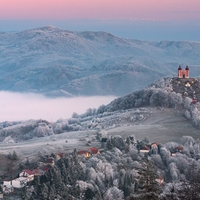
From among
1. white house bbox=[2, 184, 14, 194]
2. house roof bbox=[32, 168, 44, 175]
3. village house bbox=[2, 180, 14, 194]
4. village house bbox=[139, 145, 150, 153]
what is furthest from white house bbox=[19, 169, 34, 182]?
village house bbox=[139, 145, 150, 153]

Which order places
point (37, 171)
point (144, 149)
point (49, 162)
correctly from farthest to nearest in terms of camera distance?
point (144, 149)
point (49, 162)
point (37, 171)

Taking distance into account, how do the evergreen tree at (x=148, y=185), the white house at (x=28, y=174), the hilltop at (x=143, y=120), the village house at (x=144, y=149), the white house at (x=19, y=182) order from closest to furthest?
the evergreen tree at (x=148, y=185) → the white house at (x=19, y=182) → the white house at (x=28, y=174) → the village house at (x=144, y=149) → the hilltop at (x=143, y=120)

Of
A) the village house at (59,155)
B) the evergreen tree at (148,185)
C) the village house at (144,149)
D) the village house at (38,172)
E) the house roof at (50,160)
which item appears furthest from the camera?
the village house at (144,149)

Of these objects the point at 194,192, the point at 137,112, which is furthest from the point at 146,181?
the point at 137,112

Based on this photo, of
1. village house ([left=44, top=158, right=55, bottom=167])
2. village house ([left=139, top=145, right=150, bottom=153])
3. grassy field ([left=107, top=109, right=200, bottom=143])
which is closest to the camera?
→ village house ([left=44, top=158, right=55, bottom=167])

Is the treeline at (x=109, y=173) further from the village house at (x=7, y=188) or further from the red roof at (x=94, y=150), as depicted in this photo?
the village house at (x=7, y=188)

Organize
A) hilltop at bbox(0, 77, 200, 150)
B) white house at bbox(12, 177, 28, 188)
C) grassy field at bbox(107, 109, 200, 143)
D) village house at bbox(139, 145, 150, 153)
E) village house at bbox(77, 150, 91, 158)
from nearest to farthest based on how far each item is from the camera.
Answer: white house at bbox(12, 177, 28, 188) → village house at bbox(77, 150, 91, 158) → village house at bbox(139, 145, 150, 153) → grassy field at bbox(107, 109, 200, 143) → hilltop at bbox(0, 77, 200, 150)

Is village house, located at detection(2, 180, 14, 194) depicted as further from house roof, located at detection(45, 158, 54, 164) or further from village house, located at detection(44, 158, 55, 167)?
house roof, located at detection(45, 158, 54, 164)

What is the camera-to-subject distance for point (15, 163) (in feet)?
266

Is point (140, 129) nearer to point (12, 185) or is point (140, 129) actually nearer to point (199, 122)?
point (199, 122)

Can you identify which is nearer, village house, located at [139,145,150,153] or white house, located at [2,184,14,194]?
white house, located at [2,184,14,194]

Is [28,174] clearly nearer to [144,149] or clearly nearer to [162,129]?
[144,149]

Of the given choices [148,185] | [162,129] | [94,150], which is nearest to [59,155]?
→ [94,150]

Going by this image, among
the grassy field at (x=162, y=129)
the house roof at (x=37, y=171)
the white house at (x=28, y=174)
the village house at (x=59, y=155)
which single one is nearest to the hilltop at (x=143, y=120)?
the grassy field at (x=162, y=129)
